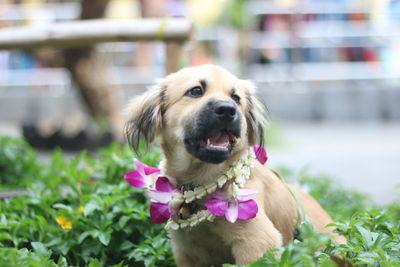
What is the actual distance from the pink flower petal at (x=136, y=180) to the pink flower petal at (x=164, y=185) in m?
0.18

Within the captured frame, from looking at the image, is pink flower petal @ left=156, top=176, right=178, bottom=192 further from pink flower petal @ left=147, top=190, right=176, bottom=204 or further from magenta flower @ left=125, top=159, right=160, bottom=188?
magenta flower @ left=125, top=159, right=160, bottom=188

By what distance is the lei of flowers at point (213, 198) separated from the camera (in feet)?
9.74

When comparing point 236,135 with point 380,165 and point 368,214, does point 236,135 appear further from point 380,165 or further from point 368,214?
point 380,165

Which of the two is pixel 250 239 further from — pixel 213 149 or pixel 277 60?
pixel 277 60

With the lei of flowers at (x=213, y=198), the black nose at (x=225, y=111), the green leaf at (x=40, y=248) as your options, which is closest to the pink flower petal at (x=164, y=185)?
the lei of flowers at (x=213, y=198)

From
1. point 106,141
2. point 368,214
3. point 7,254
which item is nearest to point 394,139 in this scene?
point 106,141

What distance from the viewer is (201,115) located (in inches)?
121

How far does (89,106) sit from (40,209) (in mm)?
5988

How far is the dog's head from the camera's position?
3.04 meters

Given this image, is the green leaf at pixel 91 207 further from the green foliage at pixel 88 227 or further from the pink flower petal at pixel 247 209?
the pink flower petal at pixel 247 209

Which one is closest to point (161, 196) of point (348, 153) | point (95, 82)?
point (95, 82)

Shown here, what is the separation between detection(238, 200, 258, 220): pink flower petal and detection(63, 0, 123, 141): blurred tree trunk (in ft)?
20.5

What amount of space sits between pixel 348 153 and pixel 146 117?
7.63m

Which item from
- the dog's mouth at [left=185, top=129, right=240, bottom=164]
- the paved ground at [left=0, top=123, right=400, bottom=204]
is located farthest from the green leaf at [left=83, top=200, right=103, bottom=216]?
the paved ground at [left=0, top=123, right=400, bottom=204]
